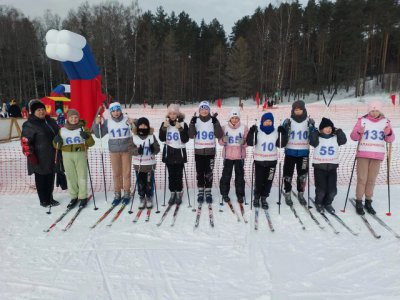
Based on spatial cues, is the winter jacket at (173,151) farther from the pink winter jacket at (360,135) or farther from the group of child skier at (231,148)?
the pink winter jacket at (360,135)

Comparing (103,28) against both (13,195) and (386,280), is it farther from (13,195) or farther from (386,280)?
(386,280)

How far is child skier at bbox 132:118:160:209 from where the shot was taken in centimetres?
450

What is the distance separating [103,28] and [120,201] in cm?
2653

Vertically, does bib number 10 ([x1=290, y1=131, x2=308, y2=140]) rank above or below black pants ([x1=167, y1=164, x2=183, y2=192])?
above

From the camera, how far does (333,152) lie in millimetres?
4262

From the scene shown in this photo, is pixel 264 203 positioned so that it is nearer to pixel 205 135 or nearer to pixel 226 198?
pixel 226 198

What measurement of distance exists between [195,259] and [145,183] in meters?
1.80

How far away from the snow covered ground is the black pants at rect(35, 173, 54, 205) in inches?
13.0

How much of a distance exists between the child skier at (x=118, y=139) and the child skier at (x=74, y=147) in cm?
27

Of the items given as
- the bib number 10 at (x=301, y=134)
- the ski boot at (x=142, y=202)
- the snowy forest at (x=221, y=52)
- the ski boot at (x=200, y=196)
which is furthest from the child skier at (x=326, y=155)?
the snowy forest at (x=221, y=52)

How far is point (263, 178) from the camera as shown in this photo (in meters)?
4.58

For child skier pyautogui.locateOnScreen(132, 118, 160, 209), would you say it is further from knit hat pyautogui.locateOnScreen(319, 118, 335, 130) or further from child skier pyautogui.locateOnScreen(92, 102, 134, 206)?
knit hat pyautogui.locateOnScreen(319, 118, 335, 130)

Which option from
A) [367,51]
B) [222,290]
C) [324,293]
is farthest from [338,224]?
[367,51]

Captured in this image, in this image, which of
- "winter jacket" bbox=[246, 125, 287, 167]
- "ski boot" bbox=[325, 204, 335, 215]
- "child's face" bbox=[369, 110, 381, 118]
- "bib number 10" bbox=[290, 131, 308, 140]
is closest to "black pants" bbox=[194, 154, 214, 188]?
"winter jacket" bbox=[246, 125, 287, 167]
